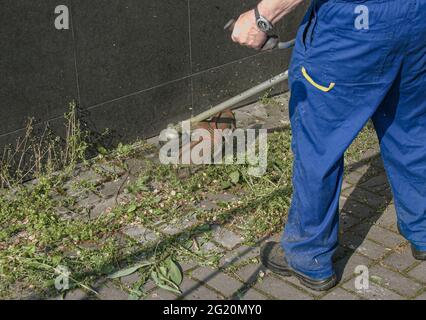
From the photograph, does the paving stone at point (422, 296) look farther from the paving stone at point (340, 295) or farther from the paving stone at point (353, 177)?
the paving stone at point (353, 177)

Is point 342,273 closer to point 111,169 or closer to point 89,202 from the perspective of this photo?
point 89,202

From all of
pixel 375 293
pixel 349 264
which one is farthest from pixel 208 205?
pixel 375 293

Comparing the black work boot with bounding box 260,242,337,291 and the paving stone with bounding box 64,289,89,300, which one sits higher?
the black work boot with bounding box 260,242,337,291

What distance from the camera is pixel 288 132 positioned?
5582mm

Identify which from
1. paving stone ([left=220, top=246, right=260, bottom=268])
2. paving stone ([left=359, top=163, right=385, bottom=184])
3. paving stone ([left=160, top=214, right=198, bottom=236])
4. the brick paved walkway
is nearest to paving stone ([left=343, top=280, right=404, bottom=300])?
the brick paved walkway

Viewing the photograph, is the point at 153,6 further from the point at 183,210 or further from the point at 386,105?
the point at 386,105

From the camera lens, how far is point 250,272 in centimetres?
385

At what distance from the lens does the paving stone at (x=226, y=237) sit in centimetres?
412

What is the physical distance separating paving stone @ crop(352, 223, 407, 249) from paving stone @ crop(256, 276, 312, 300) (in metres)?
0.73

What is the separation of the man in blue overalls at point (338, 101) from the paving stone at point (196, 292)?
0.39 metres

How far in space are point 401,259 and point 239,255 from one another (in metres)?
0.91

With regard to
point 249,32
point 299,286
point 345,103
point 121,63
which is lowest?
point 299,286

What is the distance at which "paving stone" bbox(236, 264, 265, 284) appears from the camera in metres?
3.79

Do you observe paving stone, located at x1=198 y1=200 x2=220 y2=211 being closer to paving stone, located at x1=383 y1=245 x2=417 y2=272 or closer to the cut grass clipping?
the cut grass clipping
